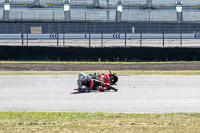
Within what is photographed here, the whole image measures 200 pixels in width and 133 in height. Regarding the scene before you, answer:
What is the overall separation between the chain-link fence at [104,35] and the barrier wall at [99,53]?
3.19m

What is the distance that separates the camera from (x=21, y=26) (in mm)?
28391

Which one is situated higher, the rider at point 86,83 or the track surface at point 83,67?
the track surface at point 83,67

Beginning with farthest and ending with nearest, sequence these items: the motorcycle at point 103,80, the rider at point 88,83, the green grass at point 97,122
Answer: the motorcycle at point 103,80 < the rider at point 88,83 < the green grass at point 97,122

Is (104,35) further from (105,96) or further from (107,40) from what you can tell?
(105,96)

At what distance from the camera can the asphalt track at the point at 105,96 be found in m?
9.50

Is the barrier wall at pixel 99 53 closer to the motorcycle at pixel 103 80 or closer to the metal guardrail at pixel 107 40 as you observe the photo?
the metal guardrail at pixel 107 40

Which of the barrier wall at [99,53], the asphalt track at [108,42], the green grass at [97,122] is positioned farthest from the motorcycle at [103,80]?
the asphalt track at [108,42]

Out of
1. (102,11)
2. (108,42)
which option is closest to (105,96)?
(108,42)

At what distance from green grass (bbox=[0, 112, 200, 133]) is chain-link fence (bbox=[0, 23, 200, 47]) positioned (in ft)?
63.7

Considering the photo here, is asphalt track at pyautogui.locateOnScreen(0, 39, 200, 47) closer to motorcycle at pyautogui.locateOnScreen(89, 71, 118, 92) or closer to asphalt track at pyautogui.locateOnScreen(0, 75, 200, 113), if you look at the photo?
asphalt track at pyautogui.locateOnScreen(0, 75, 200, 113)

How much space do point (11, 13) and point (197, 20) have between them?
18801mm

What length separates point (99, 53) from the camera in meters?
24.6

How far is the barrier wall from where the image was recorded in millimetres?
24469

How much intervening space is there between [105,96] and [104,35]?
18.5 m
